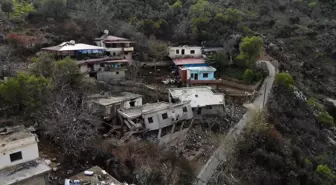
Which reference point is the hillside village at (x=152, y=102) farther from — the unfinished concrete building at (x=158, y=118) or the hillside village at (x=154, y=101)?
the hillside village at (x=154, y=101)

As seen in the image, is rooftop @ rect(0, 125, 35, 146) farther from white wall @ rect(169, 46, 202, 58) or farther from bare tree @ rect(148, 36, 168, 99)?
white wall @ rect(169, 46, 202, 58)

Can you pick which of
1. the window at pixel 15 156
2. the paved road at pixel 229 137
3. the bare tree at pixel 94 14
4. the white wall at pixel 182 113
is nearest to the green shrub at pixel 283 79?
the paved road at pixel 229 137

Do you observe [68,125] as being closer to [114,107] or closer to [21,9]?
[114,107]

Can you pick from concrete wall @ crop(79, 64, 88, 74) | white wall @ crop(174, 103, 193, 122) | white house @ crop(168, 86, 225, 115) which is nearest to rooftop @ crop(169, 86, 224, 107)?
white house @ crop(168, 86, 225, 115)

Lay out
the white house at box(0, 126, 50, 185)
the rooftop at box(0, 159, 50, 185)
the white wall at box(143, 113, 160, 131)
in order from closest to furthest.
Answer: the rooftop at box(0, 159, 50, 185)
the white house at box(0, 126, 50, 185)
the white wall at box(143, 113, 160, 131)

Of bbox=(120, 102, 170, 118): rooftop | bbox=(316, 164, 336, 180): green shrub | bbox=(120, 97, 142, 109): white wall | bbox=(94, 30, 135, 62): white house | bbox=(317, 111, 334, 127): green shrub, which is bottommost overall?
bbox=(316, 164, 336, 180): green shrub

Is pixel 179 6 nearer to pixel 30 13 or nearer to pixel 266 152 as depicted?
pixel 30 13
